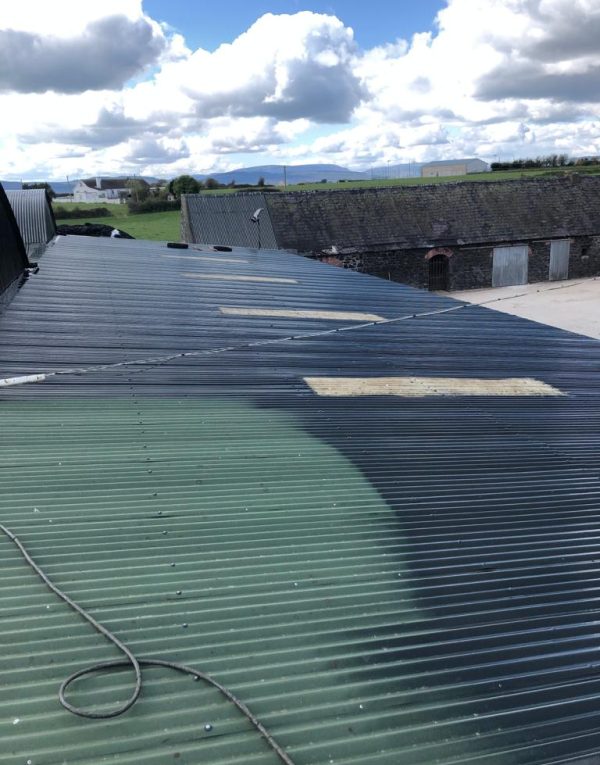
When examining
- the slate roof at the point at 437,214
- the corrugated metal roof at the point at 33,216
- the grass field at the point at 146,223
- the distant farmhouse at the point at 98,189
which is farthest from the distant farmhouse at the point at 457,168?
the corrugated metal roof at the point at 33,216

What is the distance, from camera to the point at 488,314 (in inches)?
575

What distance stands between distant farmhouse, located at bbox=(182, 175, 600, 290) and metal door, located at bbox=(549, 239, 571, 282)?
0.06m

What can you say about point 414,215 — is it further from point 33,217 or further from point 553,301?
point 33,217

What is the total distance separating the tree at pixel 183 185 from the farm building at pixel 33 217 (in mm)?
46747

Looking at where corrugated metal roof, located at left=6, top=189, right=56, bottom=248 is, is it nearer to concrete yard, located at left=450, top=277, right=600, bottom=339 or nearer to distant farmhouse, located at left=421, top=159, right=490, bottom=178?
concrete yard, located at left=450, top=277, right=600, bottom=339

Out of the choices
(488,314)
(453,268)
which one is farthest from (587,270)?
(488,314)

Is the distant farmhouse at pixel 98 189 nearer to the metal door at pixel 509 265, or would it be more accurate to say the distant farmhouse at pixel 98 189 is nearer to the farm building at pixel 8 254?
the metal door at pixel 509 265

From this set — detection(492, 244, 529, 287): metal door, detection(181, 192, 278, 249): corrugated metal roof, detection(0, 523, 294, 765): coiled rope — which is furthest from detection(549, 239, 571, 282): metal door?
detection(0, 523, 294, 765): coiled rope

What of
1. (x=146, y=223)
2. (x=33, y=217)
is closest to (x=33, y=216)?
(x=33, y=217)

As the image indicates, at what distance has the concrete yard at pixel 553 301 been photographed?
29.2 metres

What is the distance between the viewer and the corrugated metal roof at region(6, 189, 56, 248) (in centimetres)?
2505

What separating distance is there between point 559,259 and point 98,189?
113m

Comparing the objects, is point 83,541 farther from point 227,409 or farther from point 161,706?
point 227,409

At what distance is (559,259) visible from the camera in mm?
38750
